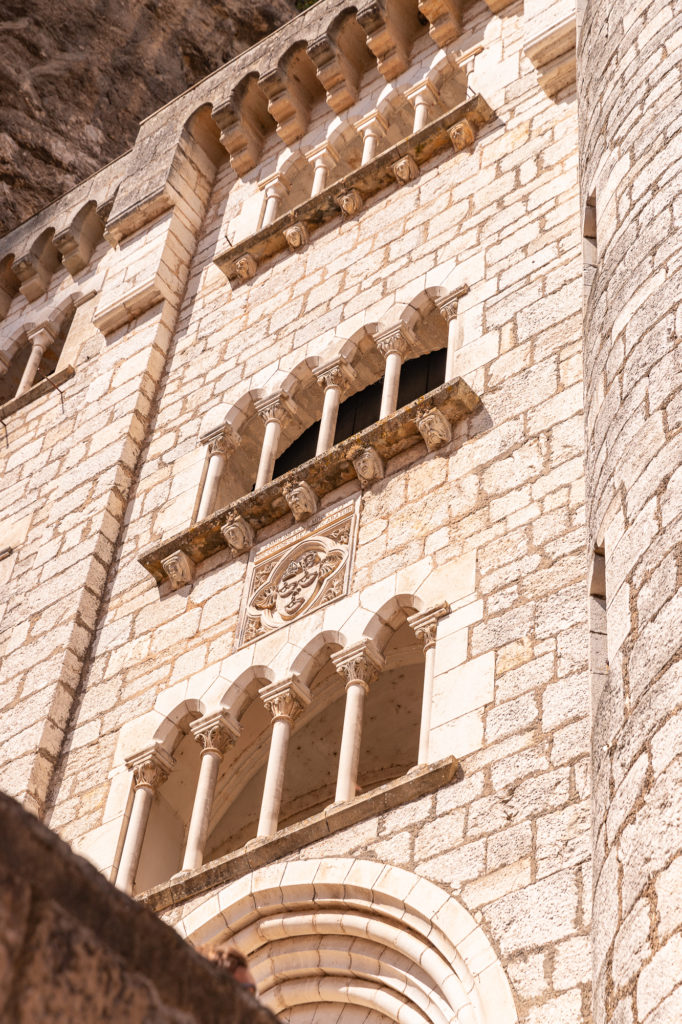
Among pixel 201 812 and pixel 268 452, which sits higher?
pixel 268 452

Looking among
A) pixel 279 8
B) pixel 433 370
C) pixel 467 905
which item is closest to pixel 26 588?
pixel 433 370

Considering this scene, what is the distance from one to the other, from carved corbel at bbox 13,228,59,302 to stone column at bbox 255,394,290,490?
4788mm

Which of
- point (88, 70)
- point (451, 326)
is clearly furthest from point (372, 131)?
point (88, 70)

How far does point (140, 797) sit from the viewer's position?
25.8 feet

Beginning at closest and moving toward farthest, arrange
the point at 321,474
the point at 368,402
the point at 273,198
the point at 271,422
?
the point at 321,474
the point at 271,422
the point at 368,402
the point at 273,198

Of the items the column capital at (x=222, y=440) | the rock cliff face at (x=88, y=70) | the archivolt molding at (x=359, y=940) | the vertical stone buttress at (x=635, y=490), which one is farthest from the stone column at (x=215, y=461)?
the rock cliff face at (x=88, y=70)

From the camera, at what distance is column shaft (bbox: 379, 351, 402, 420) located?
28.8 ft

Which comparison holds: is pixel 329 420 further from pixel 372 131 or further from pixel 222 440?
pixel 372 131

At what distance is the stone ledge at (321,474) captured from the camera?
8.19 meters

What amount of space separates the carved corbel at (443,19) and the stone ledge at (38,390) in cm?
359

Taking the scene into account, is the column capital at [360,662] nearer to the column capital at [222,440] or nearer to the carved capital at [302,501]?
the carved capital at [302,501]

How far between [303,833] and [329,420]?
3.06 meters

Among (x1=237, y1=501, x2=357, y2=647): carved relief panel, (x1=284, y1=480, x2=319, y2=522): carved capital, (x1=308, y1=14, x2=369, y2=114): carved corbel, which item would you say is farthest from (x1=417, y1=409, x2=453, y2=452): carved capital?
(x1=308, y1=14, x2=369, y2=114): carved corbel

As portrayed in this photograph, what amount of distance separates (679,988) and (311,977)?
8.99 feet
